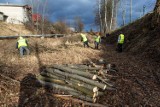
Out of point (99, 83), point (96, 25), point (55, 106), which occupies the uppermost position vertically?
point (96, 25)

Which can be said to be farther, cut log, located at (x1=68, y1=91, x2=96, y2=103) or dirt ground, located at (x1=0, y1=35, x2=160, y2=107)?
dirt ground, located at (x1=0, y1=35, x2=160, y2=107)

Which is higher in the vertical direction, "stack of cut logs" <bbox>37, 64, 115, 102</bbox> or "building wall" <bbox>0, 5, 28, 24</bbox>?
"building wall" <bbox>0, 5, 28, 24</bbox>

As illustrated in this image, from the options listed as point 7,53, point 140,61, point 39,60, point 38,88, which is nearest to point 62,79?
point 38,88

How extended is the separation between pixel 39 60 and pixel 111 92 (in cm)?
732

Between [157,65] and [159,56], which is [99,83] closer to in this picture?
[157,65]

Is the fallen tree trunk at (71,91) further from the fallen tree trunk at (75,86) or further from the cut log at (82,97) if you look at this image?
the fallen tree trunk at (75,86)

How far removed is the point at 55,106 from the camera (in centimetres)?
868

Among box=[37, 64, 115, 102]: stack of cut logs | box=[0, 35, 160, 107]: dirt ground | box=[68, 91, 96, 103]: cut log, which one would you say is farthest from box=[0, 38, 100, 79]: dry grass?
box=[68, 91, 96, 103]: cut log

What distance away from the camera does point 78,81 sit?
9.41 metres

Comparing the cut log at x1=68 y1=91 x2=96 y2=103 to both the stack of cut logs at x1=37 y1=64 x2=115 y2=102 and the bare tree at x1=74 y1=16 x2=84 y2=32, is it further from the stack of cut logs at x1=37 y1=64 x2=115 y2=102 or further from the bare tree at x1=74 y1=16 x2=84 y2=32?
the bare tree at x1=74 y1=16 x2=84 y2=32

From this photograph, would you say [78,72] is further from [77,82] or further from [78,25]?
[78,25]

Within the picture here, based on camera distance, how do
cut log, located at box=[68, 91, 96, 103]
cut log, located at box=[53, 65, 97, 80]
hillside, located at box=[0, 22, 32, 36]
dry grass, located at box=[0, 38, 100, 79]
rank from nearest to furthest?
cut log, located at box=[68, 91, 96, 103]
cut log, located at box=[53, 65, 97, 80]
dry grass, located at box=[0, 38, 100, 79]
hillside, located at box=[0, 22, 32, 36]

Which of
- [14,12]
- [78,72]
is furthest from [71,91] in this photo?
[14,12]

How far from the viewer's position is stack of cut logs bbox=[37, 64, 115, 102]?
8.95 m
